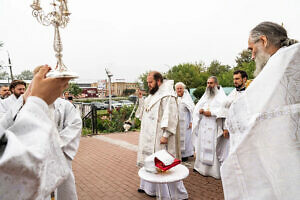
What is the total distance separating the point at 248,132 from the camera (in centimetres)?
128

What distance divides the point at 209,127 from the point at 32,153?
4.75m

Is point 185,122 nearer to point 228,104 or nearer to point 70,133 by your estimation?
point 228,104

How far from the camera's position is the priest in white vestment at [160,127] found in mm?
3689

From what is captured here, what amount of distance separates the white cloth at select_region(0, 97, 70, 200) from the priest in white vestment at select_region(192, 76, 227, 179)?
4.34 m

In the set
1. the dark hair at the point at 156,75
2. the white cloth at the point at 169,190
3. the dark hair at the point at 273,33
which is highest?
the dark hair at the point at 273,33

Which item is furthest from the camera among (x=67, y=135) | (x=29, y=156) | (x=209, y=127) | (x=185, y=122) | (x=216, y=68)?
(x=216, y=68)

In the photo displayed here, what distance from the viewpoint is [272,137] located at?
1259 millimetres

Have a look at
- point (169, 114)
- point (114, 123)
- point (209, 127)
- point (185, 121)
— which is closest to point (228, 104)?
point (209, 127)

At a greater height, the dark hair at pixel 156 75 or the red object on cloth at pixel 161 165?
the dark hair at pixel 156 75

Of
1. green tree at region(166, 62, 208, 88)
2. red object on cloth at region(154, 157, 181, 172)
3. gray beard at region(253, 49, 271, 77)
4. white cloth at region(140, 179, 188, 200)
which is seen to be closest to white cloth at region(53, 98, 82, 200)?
red object on cloth at region(154, 157, 181, 172)

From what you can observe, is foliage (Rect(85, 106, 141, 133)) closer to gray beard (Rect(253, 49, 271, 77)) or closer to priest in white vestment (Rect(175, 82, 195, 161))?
priest in white vestment (Rect(175, 82, 195, 161))

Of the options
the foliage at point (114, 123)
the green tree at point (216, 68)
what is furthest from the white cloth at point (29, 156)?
the green tree at point (216, 68)

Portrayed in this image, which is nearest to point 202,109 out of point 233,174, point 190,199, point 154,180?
point 190,199

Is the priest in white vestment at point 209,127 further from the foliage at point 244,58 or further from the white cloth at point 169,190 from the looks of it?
the foliage at point 244,58
